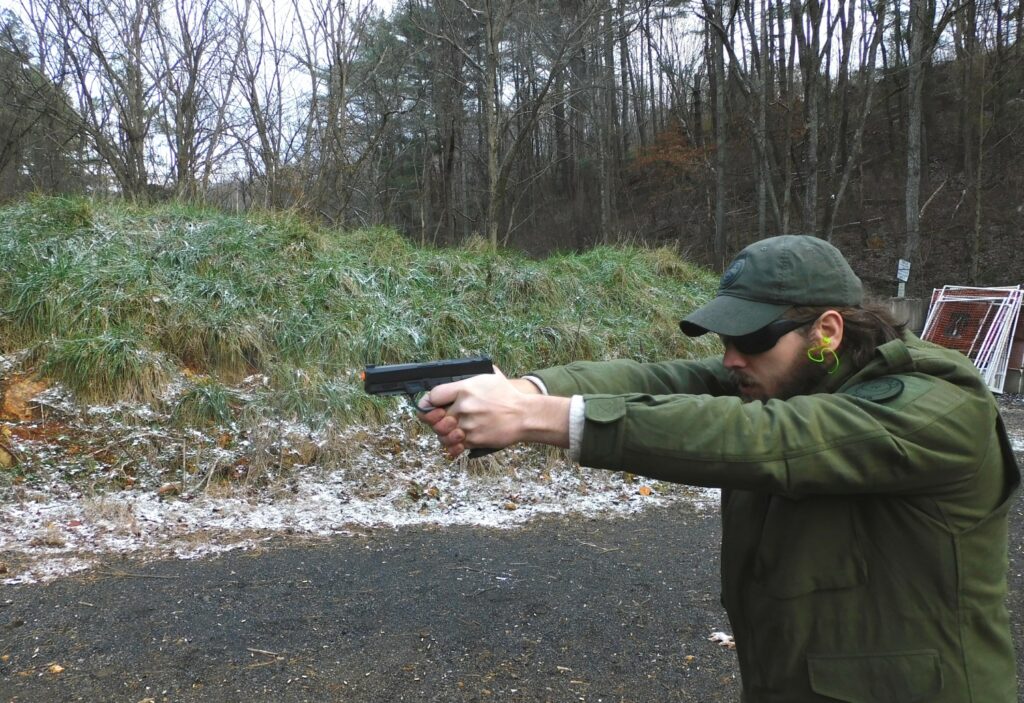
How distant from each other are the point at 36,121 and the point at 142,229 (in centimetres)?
363

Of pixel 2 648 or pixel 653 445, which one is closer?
pixel 653 445

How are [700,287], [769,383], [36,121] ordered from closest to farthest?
1. [769,383]
2. [36,121]
3. [700,287]

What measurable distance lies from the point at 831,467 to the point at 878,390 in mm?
187

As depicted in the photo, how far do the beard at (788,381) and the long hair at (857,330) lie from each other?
0.06 meters

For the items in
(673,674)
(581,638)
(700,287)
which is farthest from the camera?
(700,287)

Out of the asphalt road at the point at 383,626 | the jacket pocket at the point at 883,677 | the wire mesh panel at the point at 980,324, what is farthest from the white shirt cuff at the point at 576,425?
the wire mesh panel at the point at 980,324

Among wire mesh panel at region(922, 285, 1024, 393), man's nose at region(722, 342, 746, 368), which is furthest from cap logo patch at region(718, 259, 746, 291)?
wire mesh panel at region(922, 285, 1024, 393)

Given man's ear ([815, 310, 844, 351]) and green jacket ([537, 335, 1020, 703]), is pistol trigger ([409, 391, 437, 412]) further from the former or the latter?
man's ear ([815, 310, 844, 351])

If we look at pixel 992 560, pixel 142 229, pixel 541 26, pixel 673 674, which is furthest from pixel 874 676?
pixel 541 26

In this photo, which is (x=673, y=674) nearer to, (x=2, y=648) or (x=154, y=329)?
(x=2, y=648)

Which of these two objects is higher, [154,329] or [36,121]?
[36,121]

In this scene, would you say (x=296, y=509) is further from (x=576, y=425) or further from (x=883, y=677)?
(x=883, y=677)

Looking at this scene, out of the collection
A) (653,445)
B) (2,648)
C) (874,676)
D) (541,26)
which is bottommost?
(2,648)

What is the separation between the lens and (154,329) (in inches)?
269
